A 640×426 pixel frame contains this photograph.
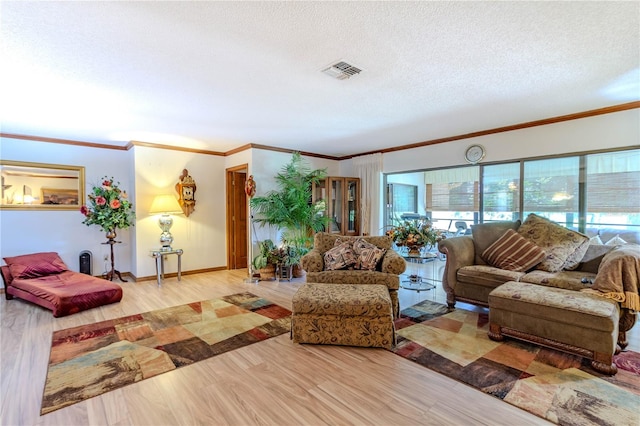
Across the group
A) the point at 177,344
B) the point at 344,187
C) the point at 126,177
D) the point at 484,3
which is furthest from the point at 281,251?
the point at 484,3

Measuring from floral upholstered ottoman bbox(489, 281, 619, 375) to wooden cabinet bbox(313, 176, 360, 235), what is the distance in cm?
364

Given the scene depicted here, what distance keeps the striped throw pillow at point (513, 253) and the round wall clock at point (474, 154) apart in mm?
1359

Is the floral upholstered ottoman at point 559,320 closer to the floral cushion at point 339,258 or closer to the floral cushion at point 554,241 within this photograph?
the floral cushion at point 554,241

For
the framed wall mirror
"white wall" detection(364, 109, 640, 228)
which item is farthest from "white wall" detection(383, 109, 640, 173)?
the framed wall mirror

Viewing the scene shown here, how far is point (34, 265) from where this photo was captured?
162 inches

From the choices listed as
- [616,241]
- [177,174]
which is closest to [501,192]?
[616,241]

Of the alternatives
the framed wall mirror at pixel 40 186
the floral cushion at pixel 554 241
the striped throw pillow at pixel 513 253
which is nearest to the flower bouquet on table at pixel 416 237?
the striped throw pillow at pixel 513 253

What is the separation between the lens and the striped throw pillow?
334 centimetres

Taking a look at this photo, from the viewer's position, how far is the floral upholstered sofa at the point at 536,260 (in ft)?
8.38

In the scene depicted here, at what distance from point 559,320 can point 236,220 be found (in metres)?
5.19

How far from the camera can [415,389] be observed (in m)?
1.99

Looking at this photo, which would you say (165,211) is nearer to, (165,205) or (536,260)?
(165,205)

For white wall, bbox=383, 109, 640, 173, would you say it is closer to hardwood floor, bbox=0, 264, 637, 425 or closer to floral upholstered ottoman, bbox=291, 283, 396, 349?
floral upholstered ottoman, bbox=291, 283, 396, 349

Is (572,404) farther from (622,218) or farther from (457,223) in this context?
(457,223)
